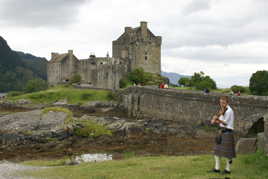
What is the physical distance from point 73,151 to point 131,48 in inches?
2518

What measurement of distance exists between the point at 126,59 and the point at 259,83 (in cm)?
4364

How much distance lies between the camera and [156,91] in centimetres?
5672

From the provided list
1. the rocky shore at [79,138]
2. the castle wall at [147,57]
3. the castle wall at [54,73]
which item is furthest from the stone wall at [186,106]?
the castle wall at [54,73]

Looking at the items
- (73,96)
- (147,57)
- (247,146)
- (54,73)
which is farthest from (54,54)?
(247,146)

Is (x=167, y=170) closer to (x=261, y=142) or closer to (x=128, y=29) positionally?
(x=261, y=142)

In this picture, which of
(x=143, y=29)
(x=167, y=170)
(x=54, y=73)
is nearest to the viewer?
(x=167, y=170)

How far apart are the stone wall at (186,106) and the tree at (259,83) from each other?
41.4 feet

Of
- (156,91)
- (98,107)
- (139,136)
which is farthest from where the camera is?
(98,107)

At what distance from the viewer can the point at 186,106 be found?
47.5 m

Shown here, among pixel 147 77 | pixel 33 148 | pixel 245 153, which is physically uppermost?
pixel 147 77

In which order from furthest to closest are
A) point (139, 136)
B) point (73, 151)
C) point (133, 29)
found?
1. point (133, 29)
2. point (139, 136)
3. point (73, 151)

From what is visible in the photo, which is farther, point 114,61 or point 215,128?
point 114,61

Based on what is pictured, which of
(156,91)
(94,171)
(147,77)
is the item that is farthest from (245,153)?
(147,77)

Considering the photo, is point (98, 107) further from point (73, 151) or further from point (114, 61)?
point (73, 151)
